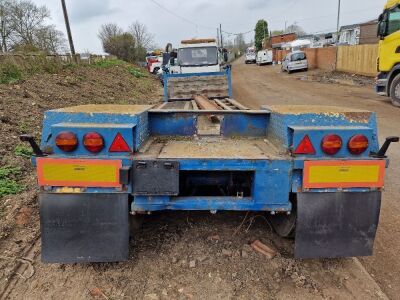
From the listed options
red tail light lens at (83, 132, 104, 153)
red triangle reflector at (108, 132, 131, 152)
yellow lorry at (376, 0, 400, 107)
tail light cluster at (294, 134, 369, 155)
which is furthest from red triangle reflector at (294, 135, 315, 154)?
yellow lorry at (376, 0, 400, 107)

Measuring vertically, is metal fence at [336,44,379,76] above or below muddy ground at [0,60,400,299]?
above

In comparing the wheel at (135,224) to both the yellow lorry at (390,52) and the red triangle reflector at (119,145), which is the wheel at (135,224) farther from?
the yellow lorry at (390,52)

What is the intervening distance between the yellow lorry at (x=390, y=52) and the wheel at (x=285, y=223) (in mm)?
10816

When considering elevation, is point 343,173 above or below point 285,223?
above

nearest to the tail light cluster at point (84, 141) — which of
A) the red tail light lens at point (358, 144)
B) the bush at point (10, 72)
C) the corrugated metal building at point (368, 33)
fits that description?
the red tail light lens at point (358, 144)

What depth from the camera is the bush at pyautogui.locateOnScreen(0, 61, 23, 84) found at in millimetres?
10125

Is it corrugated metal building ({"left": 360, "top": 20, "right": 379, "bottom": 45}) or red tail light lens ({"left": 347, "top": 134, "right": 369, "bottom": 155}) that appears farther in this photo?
corrugated metal building ({"left": 360, "top": 20, "right": 379, "bottom": 45})

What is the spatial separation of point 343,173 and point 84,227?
2086mm

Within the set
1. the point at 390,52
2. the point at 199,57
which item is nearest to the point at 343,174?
the point at 390,52

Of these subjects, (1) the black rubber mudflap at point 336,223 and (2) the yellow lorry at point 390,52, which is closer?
(1) the black rubber mudflap at point 336,223

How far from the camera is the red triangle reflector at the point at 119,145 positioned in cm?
273

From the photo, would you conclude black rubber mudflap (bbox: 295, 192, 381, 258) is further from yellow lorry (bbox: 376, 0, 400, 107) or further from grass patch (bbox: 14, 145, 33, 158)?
yellow lorry (bbox: 376, 0, 400, 107)

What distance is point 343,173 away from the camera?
Answer: 2721 mm

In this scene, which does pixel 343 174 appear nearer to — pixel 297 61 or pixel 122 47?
pixel 297 61
